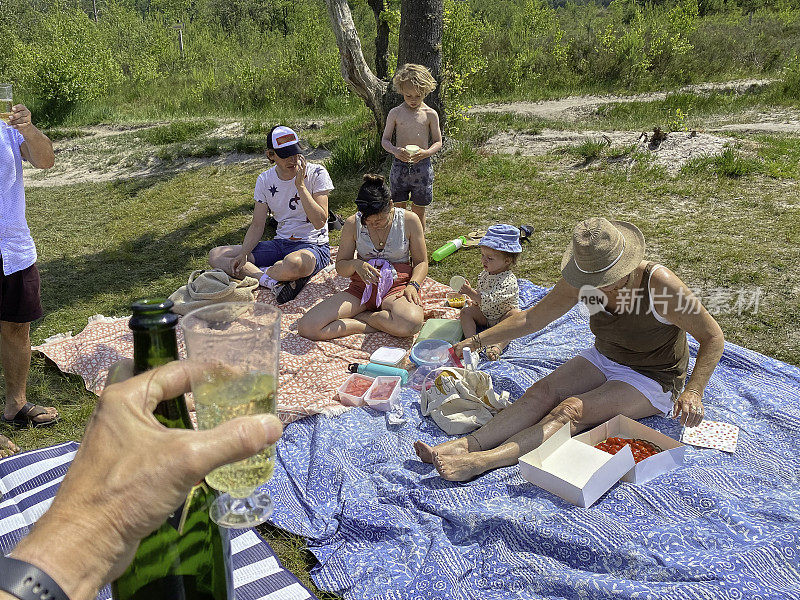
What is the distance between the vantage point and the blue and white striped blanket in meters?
2.35

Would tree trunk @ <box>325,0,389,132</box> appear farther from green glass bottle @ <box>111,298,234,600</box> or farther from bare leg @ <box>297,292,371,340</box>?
green glass bottle @ <box>111,298,234,600</box>

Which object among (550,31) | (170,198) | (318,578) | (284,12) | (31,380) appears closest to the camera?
(318,578)

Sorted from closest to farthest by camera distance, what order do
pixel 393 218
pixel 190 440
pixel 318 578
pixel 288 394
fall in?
pixel 190 440
pixel 318 578
pixel 288 394
pixel 393 218

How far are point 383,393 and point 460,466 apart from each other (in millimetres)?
997

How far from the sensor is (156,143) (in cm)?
1200

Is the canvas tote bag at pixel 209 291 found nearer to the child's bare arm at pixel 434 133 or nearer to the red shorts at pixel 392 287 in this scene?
the red shorts at pixel 392 287

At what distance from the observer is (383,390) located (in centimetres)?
418

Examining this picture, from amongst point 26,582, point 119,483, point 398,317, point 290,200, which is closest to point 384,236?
point 398,317

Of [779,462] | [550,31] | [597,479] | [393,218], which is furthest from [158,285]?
[550,31]

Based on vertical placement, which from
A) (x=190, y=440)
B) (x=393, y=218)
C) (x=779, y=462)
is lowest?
(x=779, y=462)

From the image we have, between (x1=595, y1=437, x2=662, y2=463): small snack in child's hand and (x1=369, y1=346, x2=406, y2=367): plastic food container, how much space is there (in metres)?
1.58

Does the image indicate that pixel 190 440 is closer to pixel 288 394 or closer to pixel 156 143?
pixel 288 394

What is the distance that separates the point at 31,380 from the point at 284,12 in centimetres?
2986

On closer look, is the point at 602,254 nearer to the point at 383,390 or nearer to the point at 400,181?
the point at 383,390
